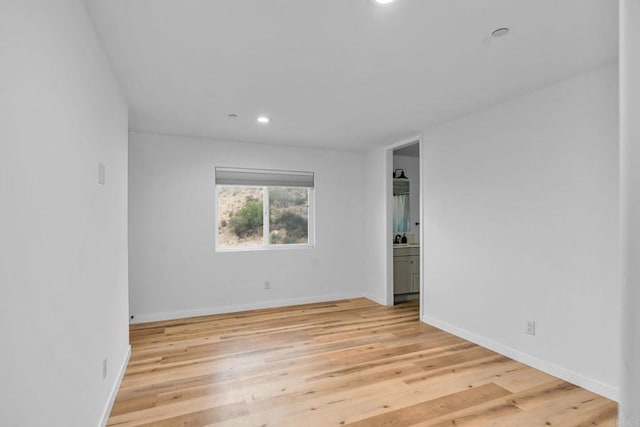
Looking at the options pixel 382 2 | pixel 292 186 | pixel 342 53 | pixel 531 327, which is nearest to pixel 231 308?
pixel 292 186

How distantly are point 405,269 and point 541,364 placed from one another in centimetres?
252

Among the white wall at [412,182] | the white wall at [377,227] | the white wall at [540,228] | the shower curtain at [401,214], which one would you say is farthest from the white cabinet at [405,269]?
the white wall at [540,228]

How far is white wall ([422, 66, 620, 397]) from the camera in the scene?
2.48 m

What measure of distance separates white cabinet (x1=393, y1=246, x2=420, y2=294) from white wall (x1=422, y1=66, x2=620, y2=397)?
50.6 inches

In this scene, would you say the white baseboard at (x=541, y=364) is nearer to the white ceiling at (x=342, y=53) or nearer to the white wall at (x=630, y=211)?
the white ceiling at (x=342, y=53)

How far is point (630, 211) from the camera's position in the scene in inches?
15.2

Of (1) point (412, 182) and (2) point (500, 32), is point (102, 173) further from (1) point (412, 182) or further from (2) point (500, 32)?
(1) point (412, 182)

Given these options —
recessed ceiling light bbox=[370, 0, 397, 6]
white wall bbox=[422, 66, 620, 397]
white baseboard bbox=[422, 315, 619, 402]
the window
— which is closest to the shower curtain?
the window

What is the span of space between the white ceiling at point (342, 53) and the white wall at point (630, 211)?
1607mm

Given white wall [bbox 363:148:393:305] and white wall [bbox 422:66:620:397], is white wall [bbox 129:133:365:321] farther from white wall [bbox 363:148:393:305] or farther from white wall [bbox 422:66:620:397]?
white wall [bbox 422:66:620:397]

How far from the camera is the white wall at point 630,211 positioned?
374mm

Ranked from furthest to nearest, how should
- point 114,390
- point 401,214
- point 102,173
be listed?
point 401,214, point 114,390, point 102,173

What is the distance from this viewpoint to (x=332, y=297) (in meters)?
5.32

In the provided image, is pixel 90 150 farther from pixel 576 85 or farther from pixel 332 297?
pixel 332 297
